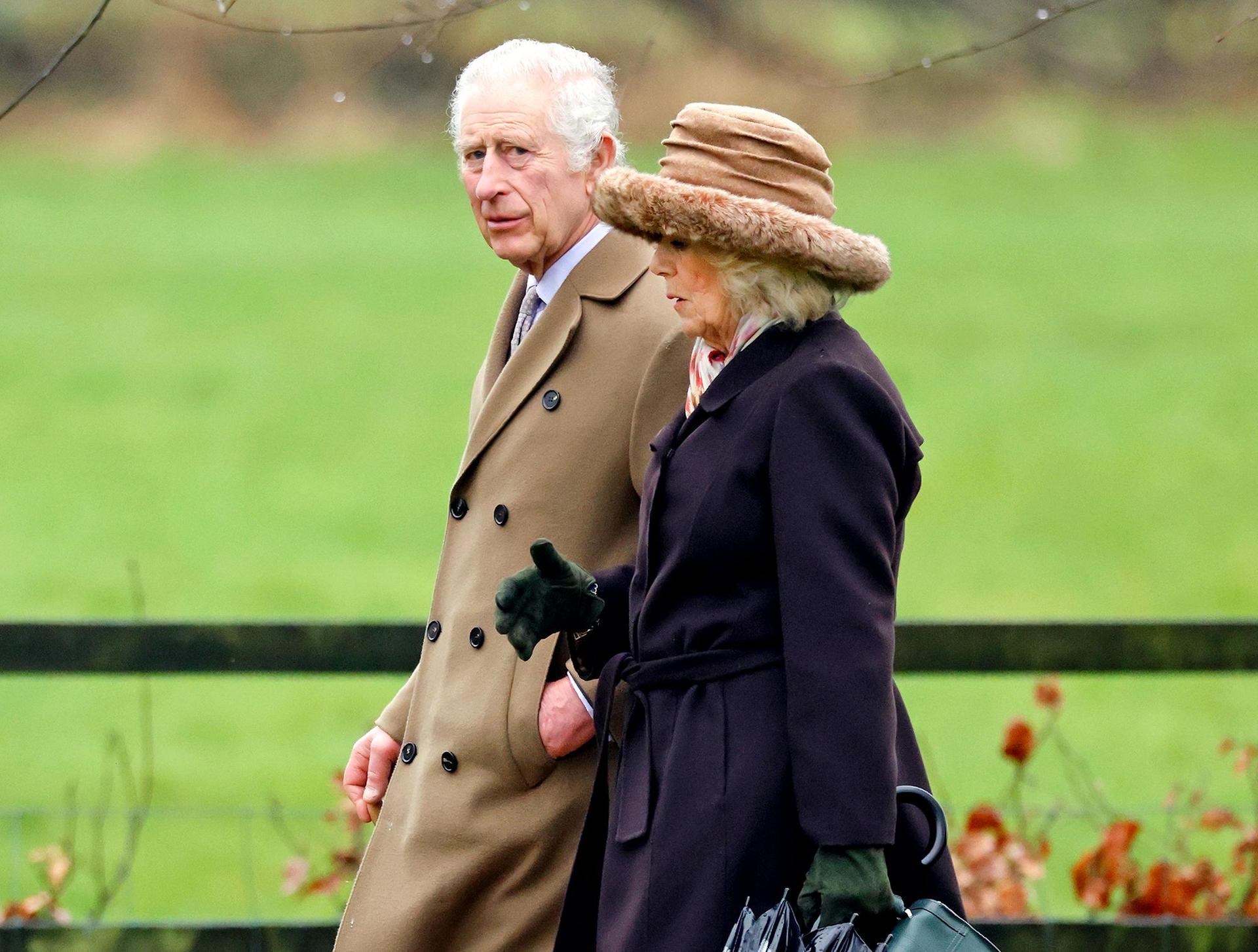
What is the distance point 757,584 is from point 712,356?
0.35 metres

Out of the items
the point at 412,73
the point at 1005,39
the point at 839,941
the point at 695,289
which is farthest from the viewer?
the point at 412,73

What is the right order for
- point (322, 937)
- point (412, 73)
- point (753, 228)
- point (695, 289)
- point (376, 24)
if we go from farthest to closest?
point (412, 73) < point (322, 937) < point (376, 24) < point (695, 289) < point (753, 228)

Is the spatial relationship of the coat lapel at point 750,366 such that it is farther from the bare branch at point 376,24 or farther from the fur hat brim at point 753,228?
the bare branch at point 376,24

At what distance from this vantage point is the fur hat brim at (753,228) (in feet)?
7.59

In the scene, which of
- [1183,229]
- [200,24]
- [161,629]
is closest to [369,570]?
[161,629]

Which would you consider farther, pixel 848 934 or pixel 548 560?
pixel 548 560

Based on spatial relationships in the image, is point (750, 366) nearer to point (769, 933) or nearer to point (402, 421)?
point (769, 933)

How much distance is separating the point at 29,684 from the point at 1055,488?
1119 centimetres

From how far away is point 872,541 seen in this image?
2271mm

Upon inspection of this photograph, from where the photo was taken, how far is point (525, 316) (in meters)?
2.93

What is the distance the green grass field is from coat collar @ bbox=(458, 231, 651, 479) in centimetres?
201

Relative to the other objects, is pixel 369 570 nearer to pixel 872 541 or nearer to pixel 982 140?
pixel 872 541

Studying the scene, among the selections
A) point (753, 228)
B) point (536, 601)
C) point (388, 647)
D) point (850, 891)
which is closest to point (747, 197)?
point (753, 228)

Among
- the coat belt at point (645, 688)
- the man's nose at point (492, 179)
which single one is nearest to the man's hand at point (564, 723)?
the coat belt at point (645, 688)
